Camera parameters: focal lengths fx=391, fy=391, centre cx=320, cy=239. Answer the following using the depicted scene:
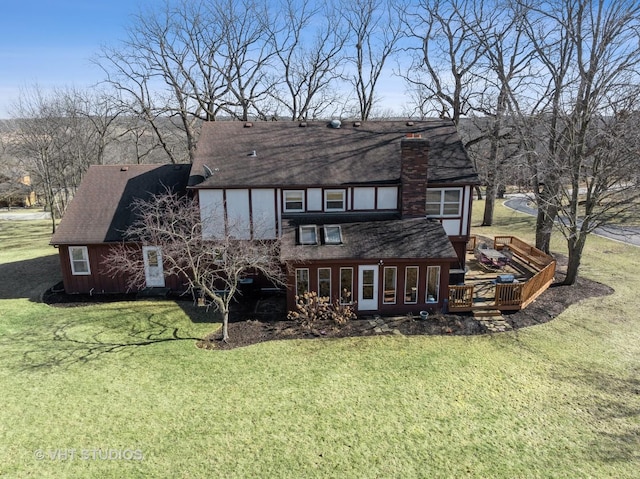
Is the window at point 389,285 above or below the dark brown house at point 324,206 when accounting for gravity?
below

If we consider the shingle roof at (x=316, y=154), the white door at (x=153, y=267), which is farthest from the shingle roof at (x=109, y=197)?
the shingle roof at (x=316, y=154)

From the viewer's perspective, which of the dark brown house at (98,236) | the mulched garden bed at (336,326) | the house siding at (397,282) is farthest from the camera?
the dark brown house at (98,236)

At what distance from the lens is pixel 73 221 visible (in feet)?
61.8

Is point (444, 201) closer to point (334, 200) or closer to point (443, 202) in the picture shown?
point (443, 202)

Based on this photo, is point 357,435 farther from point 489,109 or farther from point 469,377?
point 489,109

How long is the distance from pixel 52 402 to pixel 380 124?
19162 mm

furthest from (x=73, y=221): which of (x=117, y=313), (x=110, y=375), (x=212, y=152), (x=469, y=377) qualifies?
(x=469, y=377)

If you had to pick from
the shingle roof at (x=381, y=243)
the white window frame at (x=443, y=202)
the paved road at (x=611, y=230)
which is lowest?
the paved road at (x=611, y=230)

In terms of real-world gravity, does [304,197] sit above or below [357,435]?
above

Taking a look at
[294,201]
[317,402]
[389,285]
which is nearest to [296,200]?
[294,201]

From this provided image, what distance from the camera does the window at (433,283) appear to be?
16219 millimetres

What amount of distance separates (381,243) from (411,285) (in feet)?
7.04

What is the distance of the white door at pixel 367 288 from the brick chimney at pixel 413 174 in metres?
3.72

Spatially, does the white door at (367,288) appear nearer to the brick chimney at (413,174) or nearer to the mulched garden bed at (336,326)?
the mulched garden bed at (336,326)
